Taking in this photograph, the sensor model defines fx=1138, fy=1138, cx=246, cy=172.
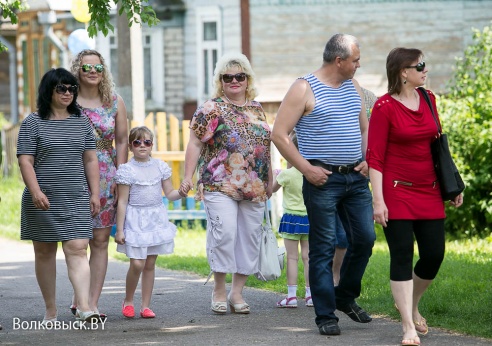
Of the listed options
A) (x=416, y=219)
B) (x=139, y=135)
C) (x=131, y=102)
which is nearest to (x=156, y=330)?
(x=139, y=135)

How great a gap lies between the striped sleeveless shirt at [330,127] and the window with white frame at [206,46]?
63.8ft

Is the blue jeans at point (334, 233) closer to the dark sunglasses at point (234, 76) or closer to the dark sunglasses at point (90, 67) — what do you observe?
the dark sunglasses at point (234, 76)

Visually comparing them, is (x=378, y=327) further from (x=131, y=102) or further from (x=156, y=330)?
(x=131, y=102)

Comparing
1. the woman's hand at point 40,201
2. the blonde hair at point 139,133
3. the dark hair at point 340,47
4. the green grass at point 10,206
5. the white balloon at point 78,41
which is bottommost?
the green grass at point 10,206

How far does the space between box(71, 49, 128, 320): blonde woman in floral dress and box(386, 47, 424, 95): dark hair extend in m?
2.27

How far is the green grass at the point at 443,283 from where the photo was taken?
786 cm

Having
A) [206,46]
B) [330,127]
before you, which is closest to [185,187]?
[330,127]

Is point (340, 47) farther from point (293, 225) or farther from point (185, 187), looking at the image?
point (293, 225)

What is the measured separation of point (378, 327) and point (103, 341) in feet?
5.98

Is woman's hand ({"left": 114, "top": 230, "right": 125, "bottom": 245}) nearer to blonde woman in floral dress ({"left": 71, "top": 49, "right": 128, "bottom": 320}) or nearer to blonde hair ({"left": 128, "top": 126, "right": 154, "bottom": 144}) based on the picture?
blonde woman in floral dress ({"left": 71, "top": 49, "right": 128, "bottom": 320})

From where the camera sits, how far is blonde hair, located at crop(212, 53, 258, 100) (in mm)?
8391

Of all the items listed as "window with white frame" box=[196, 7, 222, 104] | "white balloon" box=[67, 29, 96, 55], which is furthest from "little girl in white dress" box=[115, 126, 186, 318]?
"window with white frame" box=[196, 7, 222, 104]

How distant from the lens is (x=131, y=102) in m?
16.6

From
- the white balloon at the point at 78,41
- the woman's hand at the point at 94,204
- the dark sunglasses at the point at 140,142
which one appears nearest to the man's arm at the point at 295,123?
the dark sunglasses at the point at 140,142
